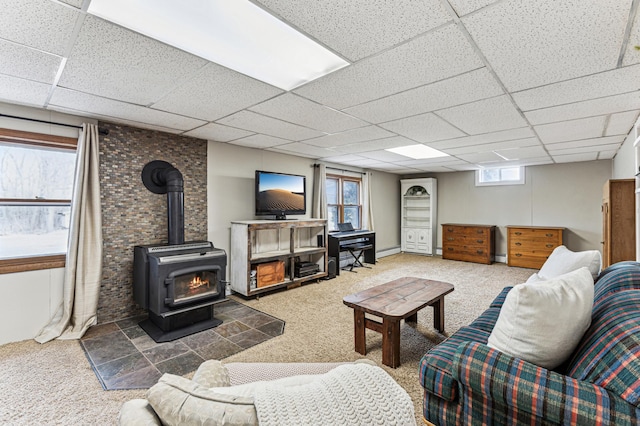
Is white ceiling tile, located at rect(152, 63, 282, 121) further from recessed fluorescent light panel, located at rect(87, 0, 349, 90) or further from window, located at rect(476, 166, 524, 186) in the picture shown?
window, located at rect(476, 166, 524, 186)

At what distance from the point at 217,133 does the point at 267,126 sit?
0.79 m

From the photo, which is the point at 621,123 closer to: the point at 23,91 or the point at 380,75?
the point at 380,75

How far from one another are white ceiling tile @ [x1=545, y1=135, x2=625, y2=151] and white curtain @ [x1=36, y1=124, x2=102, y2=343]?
235 inches

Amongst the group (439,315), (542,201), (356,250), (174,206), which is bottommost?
(439,315)

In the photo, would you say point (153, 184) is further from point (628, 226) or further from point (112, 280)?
point (628, 226)

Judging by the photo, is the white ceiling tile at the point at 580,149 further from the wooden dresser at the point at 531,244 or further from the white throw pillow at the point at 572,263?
the white throw pillow at the point at 572,263

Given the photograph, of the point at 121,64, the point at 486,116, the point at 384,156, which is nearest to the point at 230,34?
the point at 121,64

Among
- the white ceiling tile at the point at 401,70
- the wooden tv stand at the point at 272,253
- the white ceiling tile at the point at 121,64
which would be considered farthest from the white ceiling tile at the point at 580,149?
the white ceiling tile at the point at 121,64

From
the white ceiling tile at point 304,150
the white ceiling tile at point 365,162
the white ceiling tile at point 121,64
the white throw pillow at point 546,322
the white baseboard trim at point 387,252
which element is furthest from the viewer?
the white baseboard trim at point 387,252

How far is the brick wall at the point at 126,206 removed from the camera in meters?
3.32

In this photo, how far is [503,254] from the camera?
6910 mm

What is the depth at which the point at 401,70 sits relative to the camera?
6.64 ft

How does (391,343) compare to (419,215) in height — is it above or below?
below

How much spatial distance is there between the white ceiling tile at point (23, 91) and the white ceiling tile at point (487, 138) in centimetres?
433
